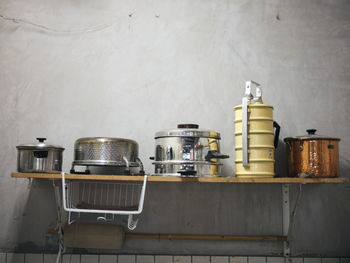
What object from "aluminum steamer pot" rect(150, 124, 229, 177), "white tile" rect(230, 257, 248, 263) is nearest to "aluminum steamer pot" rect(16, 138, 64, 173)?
"aluminum steamer pot" rect(150, 124, 229, 177)

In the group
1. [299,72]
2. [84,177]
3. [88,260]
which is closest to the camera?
[84,177]

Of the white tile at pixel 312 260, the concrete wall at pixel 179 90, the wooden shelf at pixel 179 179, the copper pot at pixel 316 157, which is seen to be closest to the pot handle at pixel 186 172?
the wooden shelf at pixel 179 179

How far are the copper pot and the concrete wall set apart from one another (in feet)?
0.85

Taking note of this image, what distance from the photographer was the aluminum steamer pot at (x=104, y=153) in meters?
1.69

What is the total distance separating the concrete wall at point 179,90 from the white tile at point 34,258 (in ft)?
0.14

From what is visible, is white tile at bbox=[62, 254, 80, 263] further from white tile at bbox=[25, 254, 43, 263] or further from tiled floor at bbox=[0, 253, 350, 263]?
white tile at bbox=[25, 254, 43, 263]

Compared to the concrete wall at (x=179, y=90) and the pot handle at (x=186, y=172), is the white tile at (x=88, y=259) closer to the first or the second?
the concrete wall at (x=179, y=90)

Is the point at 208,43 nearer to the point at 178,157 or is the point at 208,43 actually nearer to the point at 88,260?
the point at 178,157

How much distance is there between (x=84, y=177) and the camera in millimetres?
1600

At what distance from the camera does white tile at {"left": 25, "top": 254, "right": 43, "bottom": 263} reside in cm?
195

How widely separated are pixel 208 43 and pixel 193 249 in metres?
1.18

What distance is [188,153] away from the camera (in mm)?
1669

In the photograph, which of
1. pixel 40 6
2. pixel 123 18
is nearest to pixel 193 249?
pixel 123 18

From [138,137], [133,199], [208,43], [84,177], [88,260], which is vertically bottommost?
[88,260]
